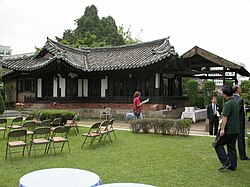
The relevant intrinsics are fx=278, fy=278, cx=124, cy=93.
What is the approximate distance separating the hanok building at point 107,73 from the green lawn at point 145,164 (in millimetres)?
7910

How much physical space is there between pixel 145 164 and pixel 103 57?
14386 millimetres

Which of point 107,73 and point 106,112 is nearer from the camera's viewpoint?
point 106,112

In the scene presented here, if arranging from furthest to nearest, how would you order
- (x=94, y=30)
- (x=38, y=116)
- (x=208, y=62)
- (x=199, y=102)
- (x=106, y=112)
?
(x=94, y=30), (x=199, y=102), (x=106, y=112), (x=208, y=62), (x=38, y=116)

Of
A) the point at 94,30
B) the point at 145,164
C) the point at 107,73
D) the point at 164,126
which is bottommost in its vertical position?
the point at 145,164

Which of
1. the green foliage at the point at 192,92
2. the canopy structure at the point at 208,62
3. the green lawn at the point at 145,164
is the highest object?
the canopy structure at the point at 208,62

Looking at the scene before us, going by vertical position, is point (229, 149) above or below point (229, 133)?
below

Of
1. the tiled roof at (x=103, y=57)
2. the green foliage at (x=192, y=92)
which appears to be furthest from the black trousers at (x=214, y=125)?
the green foliage at (x=192, y=92)

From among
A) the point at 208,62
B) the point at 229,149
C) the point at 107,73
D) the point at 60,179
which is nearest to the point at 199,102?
the point at 208,62

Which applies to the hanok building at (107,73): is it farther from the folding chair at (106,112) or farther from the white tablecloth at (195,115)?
the white tablecloth at (195,115)

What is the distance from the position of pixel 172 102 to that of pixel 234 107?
38.8 ft

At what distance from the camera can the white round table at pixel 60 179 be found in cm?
280

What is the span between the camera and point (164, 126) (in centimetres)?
1049

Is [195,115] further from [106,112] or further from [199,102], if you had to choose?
[199,102]

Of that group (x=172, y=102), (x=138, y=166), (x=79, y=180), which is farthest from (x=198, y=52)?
(x=79, y=180)
